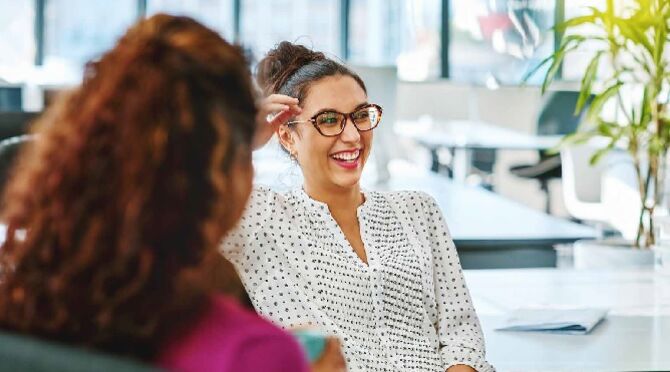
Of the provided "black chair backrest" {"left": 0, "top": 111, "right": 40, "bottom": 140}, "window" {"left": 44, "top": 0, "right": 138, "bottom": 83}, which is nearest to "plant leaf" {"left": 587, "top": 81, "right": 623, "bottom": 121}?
"black chair backrest" {"left": 0, "top": 111, "right": 40, "bottom": 140}

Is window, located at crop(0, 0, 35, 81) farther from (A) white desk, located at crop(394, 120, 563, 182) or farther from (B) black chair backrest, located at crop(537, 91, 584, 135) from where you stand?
(B) black chair backrest, located at crop(537, 91, 584, 135)

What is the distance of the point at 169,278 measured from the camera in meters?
0.89

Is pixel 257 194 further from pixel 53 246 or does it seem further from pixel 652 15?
pixel 652 15

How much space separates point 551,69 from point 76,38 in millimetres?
8921

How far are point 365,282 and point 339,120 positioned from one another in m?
0.31

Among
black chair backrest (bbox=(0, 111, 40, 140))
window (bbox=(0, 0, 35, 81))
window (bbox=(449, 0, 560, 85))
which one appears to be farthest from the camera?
window (bbox=(0, 0, 35, 81))

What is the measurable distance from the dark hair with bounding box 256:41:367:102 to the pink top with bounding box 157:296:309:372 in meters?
1.31

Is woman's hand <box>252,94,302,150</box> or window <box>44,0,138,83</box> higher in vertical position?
window <box>44,0,138,83</box>

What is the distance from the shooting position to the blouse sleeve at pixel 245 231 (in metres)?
2.05

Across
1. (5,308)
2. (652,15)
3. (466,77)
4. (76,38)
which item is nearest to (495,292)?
(652,15)

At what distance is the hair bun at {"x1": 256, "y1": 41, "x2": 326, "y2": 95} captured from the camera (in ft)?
7.39

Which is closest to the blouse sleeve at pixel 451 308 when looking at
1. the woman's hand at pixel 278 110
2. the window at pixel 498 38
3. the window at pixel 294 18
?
the woman's hand at pixel 278 110

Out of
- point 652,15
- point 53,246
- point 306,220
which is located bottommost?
point 306,220

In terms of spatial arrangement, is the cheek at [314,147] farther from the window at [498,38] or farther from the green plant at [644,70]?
the window at [498,38]
